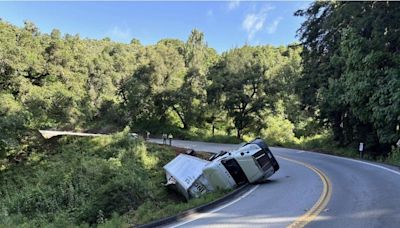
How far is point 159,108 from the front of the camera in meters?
50.7

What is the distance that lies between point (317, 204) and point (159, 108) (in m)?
41.5

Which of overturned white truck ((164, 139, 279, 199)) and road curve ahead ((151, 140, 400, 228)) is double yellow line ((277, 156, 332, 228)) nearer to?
road curve ahead ((151, 140, 400, 228))

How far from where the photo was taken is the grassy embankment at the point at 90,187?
1323cm

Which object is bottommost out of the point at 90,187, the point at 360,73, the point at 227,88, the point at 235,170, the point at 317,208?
the point at 90,187

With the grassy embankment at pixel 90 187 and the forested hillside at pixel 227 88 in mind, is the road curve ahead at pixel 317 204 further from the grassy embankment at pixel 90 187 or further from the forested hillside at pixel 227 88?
the forested hillside at pixel 227 88

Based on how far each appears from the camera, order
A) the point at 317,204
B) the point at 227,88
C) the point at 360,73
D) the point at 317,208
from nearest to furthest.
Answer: the point at 317,208
the point at 317,204
the point at 360,73
the point at 227,88

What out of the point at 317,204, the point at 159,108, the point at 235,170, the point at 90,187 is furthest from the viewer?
the point at 159,108

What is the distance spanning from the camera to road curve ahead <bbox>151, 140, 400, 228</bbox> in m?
8.46

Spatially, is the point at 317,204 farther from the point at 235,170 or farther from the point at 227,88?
the point at 227,88

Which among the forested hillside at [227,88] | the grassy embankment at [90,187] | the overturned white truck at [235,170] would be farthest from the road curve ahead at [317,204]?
the forested hillside at [227,88]

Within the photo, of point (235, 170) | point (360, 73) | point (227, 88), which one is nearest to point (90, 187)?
point (235, 170)

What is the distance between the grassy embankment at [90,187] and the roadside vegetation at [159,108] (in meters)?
0.08

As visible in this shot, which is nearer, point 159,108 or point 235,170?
point 235,170

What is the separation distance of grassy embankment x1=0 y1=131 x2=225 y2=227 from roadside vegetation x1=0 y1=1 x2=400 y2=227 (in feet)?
0.27
